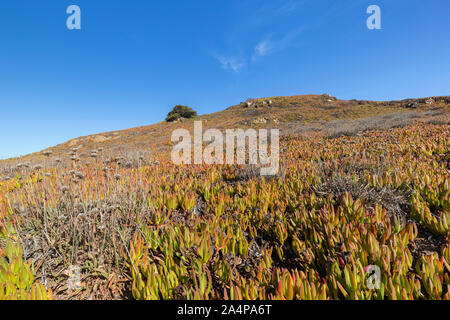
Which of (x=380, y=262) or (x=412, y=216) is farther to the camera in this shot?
(x=412, y=216)

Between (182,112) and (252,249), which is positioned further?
(182,112)

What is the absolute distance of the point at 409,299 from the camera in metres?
1.37

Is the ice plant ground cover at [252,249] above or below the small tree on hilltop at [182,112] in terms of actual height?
below

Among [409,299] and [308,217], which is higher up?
[308,217]

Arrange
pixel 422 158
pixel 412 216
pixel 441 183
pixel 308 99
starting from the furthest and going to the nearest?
1. pixel 308 99
2. pixel 422 158
3. pixel 441 183
4. pixel 412 216

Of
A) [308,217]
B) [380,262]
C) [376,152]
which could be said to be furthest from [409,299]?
[376,152]

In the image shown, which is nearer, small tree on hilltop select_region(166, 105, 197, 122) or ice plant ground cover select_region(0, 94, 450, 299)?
ice plant ground cover select_region(0, 94, 450, 299)

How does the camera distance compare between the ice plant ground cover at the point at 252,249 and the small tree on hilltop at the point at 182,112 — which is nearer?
the ice plant ground cover at the point at 252,249

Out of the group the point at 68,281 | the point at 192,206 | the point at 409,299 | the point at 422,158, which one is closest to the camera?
the point at 409,299

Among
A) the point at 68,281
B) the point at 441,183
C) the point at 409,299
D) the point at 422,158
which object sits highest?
the point at 422,158

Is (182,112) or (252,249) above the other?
(182,112)

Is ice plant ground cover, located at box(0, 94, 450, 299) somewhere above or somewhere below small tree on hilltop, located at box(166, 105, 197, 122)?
below
